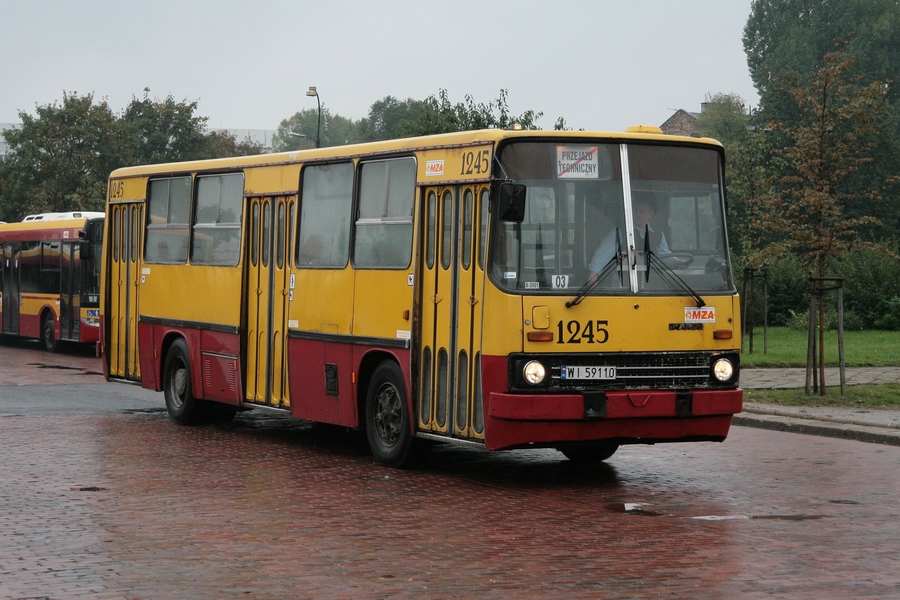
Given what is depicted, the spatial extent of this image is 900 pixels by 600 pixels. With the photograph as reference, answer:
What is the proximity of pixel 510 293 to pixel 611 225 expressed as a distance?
1062mm

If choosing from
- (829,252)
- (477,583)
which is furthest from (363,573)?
(829,252)

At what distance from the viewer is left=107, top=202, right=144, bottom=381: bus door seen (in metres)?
17.7

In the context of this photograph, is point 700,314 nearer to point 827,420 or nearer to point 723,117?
point 827,420

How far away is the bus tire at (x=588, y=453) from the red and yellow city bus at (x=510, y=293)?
2 cm

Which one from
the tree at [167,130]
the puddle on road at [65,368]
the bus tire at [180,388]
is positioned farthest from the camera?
the tree at [167,130]

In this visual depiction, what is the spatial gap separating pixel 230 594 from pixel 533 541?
2332 millimetres

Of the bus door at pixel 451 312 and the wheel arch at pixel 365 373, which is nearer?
the bus door at pixel 451 312

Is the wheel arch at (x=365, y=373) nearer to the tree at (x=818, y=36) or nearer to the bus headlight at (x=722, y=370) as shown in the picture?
the bus headlight at (x=722, y=370)

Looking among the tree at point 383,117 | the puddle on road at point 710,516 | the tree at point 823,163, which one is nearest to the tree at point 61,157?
the tree at point 823,163

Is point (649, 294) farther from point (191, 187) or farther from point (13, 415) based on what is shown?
point (13, 415)

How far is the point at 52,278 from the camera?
32469 millimetres

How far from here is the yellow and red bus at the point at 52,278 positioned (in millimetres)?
31156

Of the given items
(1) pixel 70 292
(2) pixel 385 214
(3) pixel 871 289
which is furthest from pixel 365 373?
(3) pixel 871 289

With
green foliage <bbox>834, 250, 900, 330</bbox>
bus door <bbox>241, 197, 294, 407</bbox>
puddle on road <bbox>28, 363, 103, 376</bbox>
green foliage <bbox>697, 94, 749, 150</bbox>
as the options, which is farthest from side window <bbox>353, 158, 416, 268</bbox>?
green foliage <bbox>697, 94, 749, 150</bbox>
